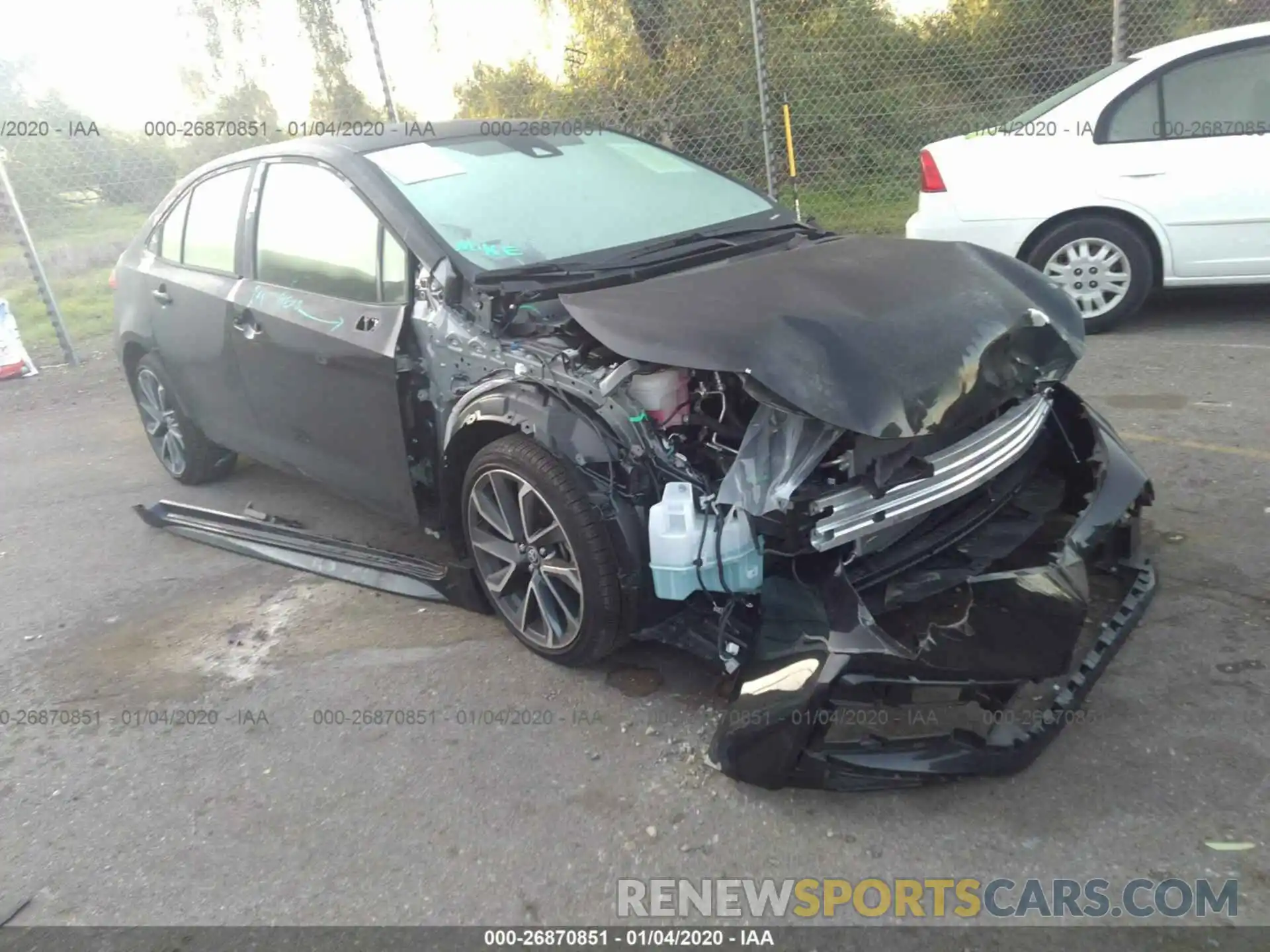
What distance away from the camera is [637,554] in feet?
9.30

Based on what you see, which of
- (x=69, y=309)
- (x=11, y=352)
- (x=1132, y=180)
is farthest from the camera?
(x=69, y=309)

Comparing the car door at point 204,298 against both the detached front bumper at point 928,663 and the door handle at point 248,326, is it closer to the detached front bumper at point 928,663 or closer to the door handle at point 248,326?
the door handle at point 248,326

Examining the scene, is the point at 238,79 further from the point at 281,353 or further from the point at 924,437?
the point at 924,437

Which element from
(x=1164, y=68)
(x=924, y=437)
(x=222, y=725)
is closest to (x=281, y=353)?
(x=222, y=725)

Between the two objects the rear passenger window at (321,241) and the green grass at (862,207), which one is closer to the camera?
the rear passenger window at (321,241)

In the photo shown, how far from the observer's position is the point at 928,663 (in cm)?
238

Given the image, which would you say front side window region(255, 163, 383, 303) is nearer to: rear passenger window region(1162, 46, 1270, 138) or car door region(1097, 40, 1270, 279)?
car door region(1097, 40, 1270, 279)

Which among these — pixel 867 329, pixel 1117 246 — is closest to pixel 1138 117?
pixel 1117 246

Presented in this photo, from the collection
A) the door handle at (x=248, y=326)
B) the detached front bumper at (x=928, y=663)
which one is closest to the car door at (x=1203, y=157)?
the detached front bumper at (x=928, y=663)

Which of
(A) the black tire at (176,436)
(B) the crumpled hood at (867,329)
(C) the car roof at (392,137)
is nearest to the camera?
(B) the crumpled hood at (867,329)

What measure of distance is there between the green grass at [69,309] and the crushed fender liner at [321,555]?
6.06 metres

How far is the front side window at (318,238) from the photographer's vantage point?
3.58 metres

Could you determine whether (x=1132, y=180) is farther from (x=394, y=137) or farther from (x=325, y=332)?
(x=325, y=332)

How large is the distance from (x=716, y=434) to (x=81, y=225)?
365 inches
